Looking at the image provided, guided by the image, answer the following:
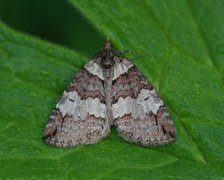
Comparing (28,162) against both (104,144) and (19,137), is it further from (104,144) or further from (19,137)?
(104,144)

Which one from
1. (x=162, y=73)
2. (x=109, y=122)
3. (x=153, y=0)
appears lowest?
(x=109, y=122)

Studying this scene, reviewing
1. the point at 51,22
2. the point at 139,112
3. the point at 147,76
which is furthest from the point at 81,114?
the point at 51,22

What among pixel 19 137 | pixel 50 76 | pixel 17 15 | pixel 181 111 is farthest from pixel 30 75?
pixel 17 15

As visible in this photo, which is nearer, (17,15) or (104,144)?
(104,144)

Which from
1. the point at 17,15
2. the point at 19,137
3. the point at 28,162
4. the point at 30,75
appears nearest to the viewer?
the point at 28,162

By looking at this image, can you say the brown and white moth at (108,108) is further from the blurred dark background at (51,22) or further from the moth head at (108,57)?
the blurred dark background at (51,22)

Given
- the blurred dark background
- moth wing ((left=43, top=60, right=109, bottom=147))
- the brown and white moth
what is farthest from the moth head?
the blurred dark background

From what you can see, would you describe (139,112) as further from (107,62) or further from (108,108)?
(107,62)

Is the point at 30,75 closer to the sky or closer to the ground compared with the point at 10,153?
closer to the sky
